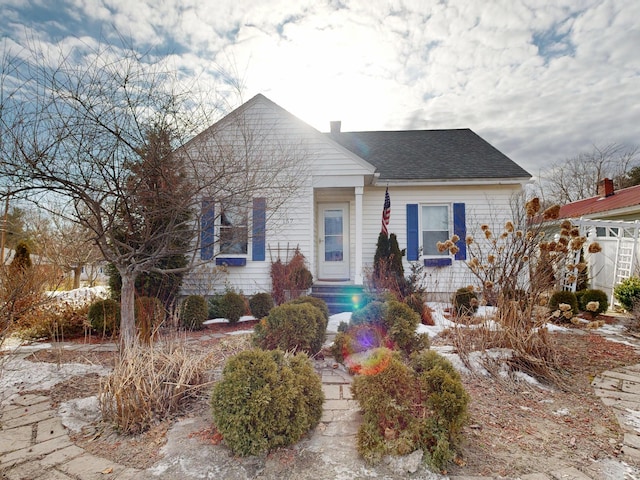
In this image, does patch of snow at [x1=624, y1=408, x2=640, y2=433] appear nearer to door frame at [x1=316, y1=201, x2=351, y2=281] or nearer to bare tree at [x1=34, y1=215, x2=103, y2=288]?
door frame at [x1=316, y1=201, x2=351, y2=281]

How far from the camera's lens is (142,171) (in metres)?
3.28

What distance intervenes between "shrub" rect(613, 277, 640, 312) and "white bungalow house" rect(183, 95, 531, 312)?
8.67 feet

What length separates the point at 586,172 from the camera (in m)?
21.7

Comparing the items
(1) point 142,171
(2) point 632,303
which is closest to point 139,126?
(1) point 142,171

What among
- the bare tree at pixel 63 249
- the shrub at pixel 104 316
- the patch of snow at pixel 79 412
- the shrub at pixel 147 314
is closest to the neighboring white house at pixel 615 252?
the shrub at pixel 147 314

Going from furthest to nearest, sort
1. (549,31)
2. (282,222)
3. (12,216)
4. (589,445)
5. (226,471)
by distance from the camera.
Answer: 1. (282,222)
2. (549,31)
3. (12,216)
4. (589,445)
5. (226,471)

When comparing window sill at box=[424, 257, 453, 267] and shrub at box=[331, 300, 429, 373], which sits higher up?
window sill at box=[424, 257, 453, 267]

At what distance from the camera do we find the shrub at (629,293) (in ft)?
20.6

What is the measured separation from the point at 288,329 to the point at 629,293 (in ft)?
22.8

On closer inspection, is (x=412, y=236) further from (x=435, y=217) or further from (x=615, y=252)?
(x=615, y=252)

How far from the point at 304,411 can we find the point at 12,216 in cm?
495

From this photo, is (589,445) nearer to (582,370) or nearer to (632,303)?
(582,370)

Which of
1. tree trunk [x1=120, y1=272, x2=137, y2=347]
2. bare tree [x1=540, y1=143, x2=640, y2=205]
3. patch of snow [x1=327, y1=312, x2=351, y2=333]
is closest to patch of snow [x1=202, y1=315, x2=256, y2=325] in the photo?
patch of snow [x1=327, y1=312, x2=351, y2=333]

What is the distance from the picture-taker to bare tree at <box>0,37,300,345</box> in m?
2.96
